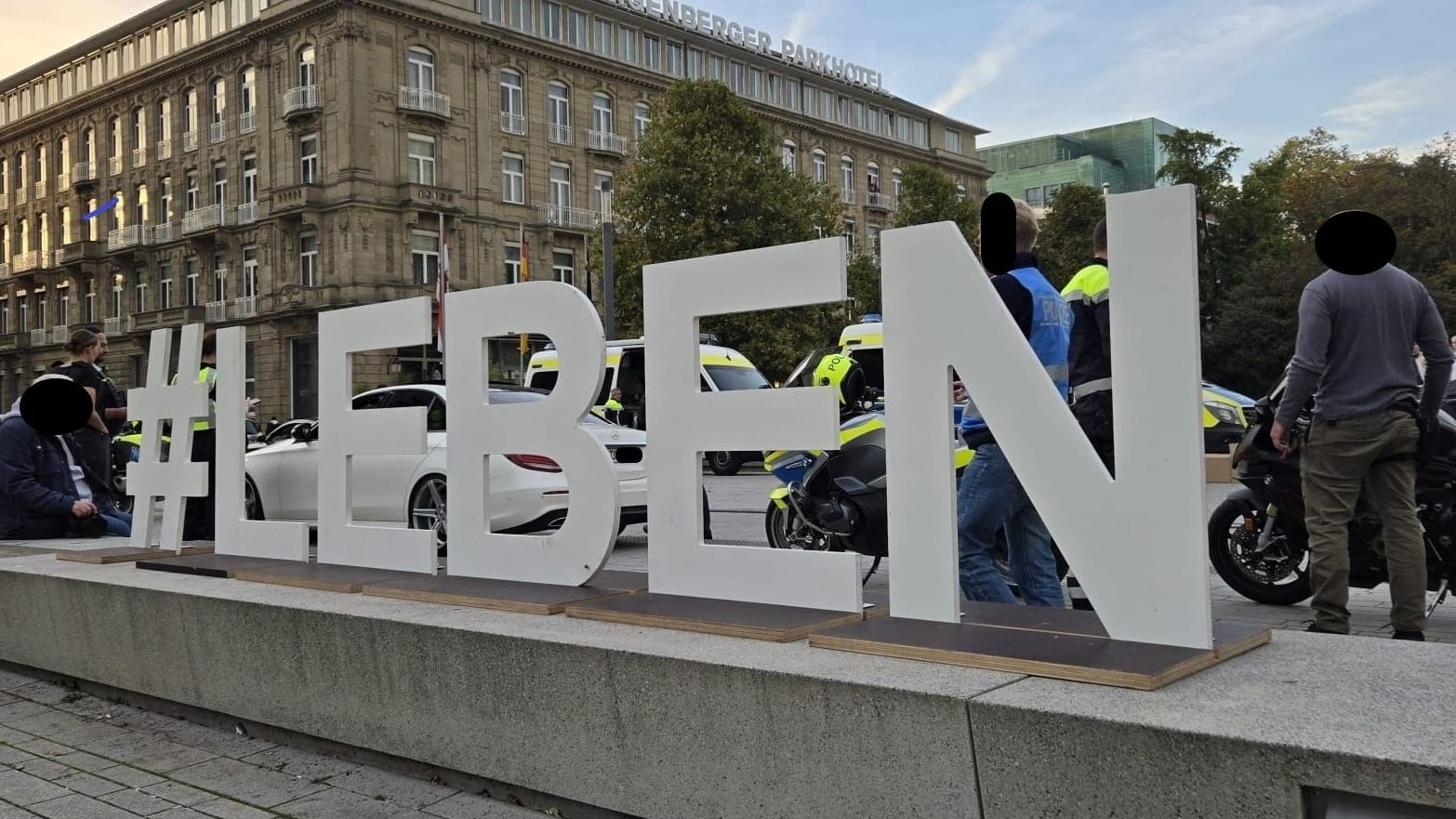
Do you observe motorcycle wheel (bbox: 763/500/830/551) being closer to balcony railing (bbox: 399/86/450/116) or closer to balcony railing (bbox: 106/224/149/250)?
balcony railing (bbox: 399/86/450/116)

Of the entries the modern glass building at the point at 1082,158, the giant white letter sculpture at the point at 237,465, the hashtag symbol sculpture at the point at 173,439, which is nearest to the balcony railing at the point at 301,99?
the hashtag symbol sculpture at the point at 173,439

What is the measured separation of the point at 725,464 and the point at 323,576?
16.7 metres

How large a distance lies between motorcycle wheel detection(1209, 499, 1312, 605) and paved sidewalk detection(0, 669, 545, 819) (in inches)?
179

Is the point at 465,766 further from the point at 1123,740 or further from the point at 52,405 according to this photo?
the point at 52,405

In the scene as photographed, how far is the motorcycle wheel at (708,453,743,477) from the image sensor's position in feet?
70.9

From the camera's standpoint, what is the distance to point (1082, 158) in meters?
94.5

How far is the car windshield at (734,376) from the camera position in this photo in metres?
20.7

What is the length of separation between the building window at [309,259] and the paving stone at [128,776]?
4162 centimetres

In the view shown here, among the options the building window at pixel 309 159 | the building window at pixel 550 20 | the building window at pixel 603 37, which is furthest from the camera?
the building window at pixel 603 37

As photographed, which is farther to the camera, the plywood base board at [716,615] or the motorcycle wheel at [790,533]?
the motorcycle wheel at [790,533]

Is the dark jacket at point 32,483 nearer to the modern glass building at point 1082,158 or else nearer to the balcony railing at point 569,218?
the balcony railing at point 569,218

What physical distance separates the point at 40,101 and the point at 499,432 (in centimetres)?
6513

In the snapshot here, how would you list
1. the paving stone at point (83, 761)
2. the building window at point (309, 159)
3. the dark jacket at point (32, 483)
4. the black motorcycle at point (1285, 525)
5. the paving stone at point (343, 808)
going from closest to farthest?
the paving stone at point (343, 808)
the paving stone at point (83, 761)
the black motorcycle at point (1285, 525)
the dark jacket at point (32, 483)
the building window at point (309, 159)

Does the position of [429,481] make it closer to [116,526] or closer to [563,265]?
[116,526]
